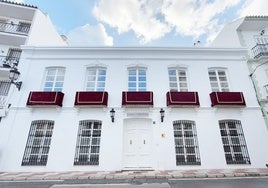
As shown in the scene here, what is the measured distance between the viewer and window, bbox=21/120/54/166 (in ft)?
25.9

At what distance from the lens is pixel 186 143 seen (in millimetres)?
8398

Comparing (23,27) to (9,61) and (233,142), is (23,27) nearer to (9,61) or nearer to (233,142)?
(9,61)

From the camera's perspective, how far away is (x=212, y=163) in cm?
788

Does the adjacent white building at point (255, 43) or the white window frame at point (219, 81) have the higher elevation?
the adjacent white building at point (255, 43)

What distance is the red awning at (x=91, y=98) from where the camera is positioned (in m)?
8.62

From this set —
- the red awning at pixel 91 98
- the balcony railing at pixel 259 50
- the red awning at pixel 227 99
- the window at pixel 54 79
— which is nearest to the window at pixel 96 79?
the red awning at pixel 91 98

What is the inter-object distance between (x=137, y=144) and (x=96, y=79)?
15.3ft

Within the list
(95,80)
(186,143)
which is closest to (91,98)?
(95,80)

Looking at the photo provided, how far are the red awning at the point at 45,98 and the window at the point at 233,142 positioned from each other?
926 cm

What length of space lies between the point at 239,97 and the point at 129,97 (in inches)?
248

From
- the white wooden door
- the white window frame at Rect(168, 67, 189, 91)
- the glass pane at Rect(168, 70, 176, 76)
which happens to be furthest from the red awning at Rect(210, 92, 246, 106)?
the white wooden door

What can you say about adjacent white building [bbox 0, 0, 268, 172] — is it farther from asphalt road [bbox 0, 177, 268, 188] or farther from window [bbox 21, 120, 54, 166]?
asphalt road [bbox 0, 177, 268, 188]

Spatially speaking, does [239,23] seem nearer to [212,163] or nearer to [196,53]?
[196,53]

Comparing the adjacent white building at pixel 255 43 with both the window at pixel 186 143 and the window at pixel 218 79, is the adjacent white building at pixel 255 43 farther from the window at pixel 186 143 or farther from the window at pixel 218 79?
the window at pixel 186 143
